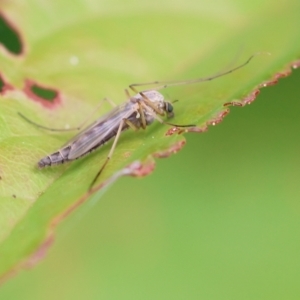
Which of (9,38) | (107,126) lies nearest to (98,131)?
(107,126)

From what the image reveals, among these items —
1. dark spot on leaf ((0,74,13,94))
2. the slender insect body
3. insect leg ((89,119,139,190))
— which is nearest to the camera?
insect leg ((89,119,139,190))

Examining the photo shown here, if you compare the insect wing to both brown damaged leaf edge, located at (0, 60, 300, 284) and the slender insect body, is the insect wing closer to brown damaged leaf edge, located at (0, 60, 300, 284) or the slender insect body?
the slender insect body

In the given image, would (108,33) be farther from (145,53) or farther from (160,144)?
(160,144)

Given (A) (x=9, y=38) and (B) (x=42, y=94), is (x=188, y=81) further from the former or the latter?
(A) (x=9, y=38)

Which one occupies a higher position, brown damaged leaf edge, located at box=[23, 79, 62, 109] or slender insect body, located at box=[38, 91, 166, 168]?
brown damaged leaf edge, located at box=[23, 79, 62, 109]

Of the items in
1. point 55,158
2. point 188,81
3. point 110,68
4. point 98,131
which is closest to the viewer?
point 55,158

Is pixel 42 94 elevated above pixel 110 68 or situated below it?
above

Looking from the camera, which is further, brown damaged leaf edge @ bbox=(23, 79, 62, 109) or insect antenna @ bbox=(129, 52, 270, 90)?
insect antenna @ bbox=(129, 52, 270, 90)

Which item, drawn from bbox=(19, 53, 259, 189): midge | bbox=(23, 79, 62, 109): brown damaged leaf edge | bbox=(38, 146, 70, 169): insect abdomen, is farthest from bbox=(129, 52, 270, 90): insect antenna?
bbox=(38, 146, 70, 169): insect abdomen
